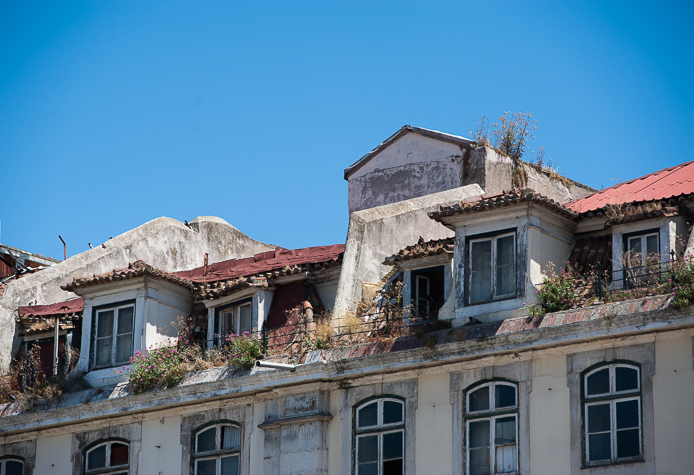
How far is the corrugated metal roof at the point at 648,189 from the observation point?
24.1 m

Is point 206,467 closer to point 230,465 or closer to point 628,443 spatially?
point 230,465

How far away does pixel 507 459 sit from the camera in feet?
→ 72.8

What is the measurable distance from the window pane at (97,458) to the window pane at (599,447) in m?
11.4

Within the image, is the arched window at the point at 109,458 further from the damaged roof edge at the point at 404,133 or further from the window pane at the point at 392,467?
the damaged roof edge at the point at 404,133

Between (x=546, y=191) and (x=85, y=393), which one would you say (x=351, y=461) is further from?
(x=546, y=191)

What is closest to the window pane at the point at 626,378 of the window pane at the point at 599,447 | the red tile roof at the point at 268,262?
the window pane at the point at 599,447

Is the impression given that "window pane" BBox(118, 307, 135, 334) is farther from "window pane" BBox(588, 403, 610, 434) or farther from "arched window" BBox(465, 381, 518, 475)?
"window pane" BBox(588, 403, 610, 434)

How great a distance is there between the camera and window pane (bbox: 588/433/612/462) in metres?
21.2

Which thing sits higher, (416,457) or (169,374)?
(169,374)

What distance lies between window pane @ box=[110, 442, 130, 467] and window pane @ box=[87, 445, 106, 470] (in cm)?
23

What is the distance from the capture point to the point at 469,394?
75.7ft

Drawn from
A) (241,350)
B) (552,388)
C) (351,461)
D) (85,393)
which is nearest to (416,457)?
(351,461)

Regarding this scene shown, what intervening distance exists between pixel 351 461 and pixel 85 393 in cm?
696

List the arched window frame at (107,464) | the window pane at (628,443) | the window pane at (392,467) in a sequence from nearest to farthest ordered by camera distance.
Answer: the window pane at (628,443) → the window pane at (392,467) → the arched window frame at (107,464)
